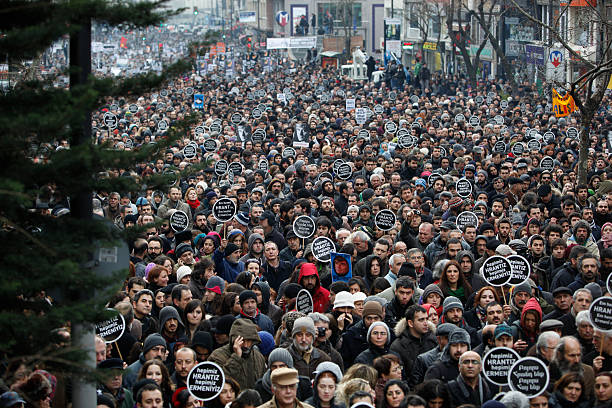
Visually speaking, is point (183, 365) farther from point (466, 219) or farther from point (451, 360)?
point (466, 219)

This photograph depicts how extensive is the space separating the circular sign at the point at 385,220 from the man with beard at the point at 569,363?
6.32 m

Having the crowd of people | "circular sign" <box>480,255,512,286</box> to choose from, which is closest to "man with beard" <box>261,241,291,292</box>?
the crowd of people

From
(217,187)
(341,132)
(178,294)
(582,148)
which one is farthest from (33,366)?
(341,132)

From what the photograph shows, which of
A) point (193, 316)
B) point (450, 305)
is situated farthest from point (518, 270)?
point (193, 316)

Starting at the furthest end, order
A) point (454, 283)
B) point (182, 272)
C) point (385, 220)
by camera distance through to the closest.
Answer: point (385, 220) → point (182, 272) → point (454, 283)

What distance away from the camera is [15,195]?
585 cm

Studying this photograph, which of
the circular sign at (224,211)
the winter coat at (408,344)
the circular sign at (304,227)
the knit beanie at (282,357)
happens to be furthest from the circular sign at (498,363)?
the circular sign at (224,211)

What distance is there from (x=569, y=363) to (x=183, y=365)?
2.93 metres

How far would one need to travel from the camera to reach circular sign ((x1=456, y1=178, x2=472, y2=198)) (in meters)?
17.6

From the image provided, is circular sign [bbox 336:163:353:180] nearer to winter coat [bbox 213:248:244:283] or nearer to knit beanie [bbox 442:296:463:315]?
winter coat [bbox 213:248:244:283]

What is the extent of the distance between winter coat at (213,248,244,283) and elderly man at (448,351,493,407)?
190 inches

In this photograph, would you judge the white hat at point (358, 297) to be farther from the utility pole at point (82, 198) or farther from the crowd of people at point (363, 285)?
the utility pole at point (82, 198)

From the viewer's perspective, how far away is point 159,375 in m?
8.20

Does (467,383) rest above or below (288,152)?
above
